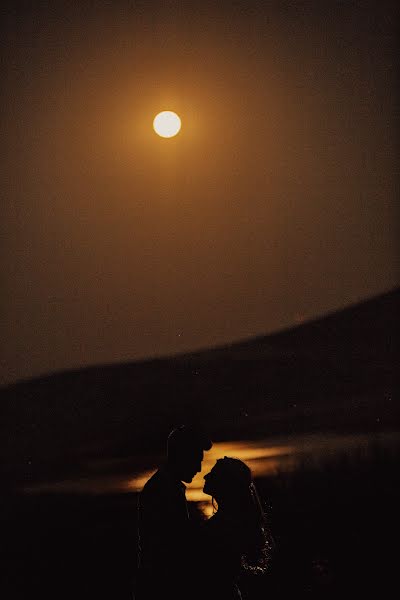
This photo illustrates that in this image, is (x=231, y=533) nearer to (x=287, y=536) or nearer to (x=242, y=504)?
(x=242, y=504)

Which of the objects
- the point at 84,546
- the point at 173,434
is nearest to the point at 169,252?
the point at 84,546

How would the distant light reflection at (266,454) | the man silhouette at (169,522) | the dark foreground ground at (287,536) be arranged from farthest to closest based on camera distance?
the distant light reflection at (266,454) → the dark foreground ground at (287,536) → the man silhouette at (169,522)

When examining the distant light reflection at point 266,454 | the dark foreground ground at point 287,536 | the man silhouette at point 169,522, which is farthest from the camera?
the distant light reflection at point 266,454

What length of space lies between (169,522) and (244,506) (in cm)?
15

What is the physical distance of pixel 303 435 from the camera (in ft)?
12.5

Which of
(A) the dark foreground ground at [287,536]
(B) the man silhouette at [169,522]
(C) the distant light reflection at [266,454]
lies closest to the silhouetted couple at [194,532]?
(B) the man silhouette at [169,522]

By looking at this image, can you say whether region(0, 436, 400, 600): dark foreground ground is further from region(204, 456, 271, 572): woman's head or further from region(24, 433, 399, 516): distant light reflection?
region(204, 456, 271, 572): woman's head

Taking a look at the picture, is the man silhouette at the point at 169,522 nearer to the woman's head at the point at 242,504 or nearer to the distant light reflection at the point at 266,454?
the woman's head at the point at 242,504

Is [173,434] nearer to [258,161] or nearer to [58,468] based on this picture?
[258,161]

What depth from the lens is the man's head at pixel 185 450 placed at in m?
1.28

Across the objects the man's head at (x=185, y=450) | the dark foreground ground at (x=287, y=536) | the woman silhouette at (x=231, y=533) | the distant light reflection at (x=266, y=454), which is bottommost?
the dark foreground ground at (x=287, y=536)

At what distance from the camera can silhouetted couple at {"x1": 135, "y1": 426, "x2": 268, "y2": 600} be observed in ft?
4.03

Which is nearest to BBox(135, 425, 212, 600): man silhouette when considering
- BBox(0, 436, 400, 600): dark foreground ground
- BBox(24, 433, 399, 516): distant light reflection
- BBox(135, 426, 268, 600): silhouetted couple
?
BBox(135, 426, 268, 600): silhouetted couple

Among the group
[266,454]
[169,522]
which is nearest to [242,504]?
[169,522]
